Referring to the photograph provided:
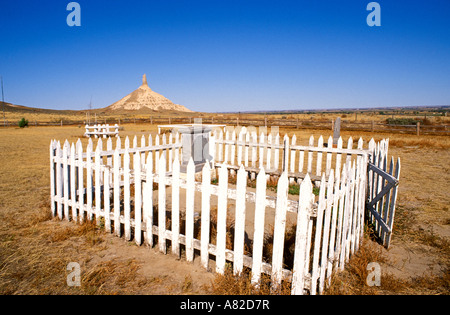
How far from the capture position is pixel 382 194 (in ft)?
13.4

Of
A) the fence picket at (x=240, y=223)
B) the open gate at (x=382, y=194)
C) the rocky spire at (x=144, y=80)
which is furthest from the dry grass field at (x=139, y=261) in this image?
the rocky spire at (x=144, y=80)

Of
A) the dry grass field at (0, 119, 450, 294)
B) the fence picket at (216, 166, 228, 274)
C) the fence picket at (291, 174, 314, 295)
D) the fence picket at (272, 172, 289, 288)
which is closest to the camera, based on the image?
the fence picket at (291, 174, 314, 295)

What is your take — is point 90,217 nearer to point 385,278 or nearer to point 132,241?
point 132,241

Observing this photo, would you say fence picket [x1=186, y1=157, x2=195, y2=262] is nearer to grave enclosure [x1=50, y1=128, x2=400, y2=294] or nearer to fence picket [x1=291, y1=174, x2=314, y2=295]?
grave enclosure [x1=50, y1=128, x2=400, y2=294]

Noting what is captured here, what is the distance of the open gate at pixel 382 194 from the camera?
376cm

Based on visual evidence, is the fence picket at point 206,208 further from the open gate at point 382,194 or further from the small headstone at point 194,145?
the small headstone at point 194,145

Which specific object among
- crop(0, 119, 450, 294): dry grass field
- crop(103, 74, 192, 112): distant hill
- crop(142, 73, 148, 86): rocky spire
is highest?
crop(142, 73, 148, 86): rocky spire

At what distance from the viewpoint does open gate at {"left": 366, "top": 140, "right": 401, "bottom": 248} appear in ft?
12.4

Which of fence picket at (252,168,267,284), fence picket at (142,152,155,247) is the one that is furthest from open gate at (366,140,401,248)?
fence picket at (142,152,155,247)

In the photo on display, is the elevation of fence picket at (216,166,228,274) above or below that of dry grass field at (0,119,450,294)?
above

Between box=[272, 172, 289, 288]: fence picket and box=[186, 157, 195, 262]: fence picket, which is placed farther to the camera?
box=[186, 157, 195, 262]: fence picket

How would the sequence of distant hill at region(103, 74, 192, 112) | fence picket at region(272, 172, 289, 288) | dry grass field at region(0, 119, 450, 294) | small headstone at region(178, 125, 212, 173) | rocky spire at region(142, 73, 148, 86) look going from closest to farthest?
fence picket at region(272, 172, 289, 288), dry grass field at region(0, 119, 450, 294), small headstone at region(178, 125, 212, 173), distant hill at region(103, 74, 192, 112), rocky spire at region(142, 73, 148, 86)

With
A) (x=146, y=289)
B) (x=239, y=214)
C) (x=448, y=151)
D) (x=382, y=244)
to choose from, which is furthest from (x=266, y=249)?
(x=448, y=151)

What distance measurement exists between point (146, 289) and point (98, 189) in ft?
6.68
